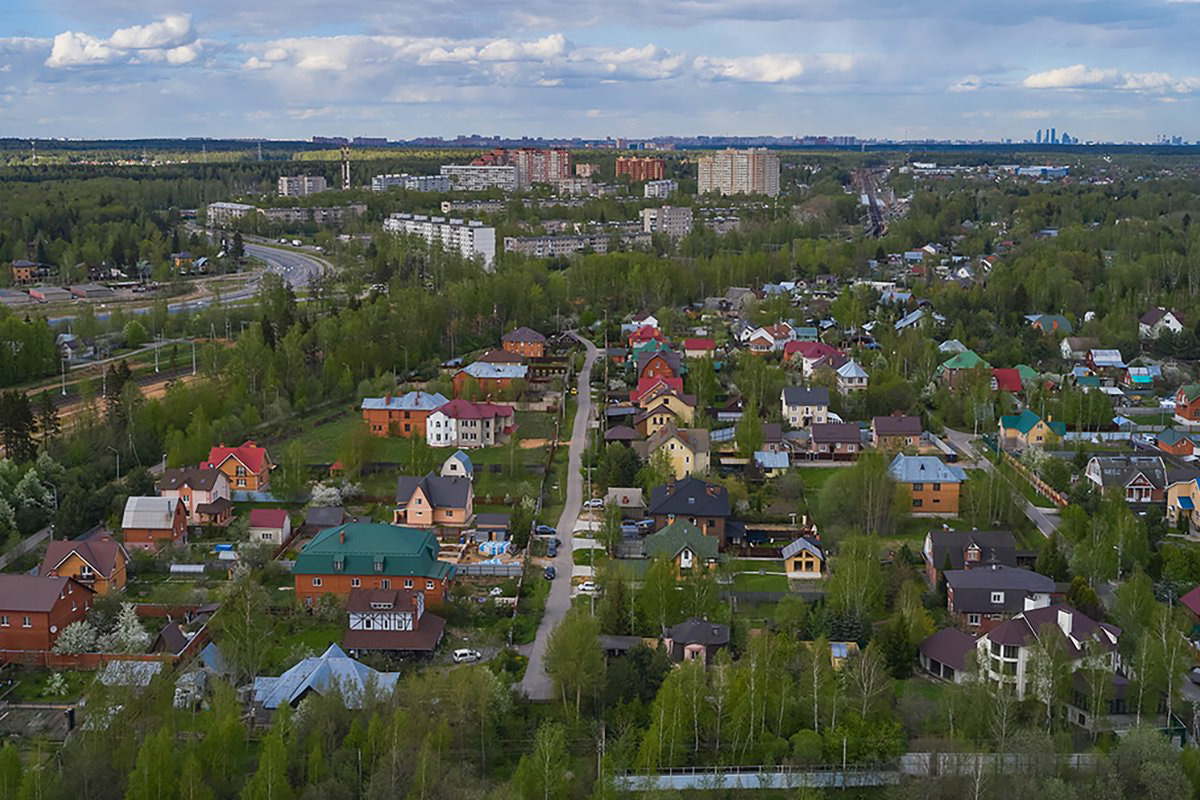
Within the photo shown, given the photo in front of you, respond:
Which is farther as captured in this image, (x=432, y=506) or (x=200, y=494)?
(x=200, y=494)

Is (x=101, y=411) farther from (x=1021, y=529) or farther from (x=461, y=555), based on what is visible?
(x=1021, y=529)

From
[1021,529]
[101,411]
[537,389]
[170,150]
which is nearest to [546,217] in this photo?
[537,389]

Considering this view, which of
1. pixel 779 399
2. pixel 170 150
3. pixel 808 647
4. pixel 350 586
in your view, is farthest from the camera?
pixel 170 150

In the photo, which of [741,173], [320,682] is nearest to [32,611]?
[320,682]

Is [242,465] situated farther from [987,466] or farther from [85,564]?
[987,466]

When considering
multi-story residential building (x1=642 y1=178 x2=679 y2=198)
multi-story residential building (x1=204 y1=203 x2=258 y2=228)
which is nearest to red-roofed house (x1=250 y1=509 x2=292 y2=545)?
multi-story residential building (x1=204 y1=203 x2=258 y2=228)

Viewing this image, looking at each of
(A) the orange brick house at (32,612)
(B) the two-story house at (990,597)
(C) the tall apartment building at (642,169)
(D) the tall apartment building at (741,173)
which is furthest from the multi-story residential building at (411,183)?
(B) the two-story house at (990,597)
